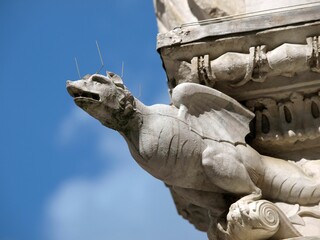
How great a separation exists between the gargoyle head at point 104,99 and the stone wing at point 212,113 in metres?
0.28

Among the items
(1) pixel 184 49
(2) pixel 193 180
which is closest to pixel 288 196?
(2) pixel 193 180

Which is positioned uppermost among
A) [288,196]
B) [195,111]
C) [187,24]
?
[187,24]

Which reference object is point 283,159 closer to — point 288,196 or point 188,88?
point 288,196

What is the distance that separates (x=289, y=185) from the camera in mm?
6016

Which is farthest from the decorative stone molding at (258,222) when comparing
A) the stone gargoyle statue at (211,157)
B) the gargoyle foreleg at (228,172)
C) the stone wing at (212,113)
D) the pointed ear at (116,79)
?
the pointed ear at (116,79)

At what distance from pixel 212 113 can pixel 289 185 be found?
1.76 feet

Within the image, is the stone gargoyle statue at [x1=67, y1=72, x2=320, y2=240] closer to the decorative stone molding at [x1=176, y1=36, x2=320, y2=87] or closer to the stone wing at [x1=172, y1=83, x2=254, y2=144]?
the stone wing at [x1=172, y1=83, x2=254, y2=144]

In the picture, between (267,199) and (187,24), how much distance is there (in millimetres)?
995

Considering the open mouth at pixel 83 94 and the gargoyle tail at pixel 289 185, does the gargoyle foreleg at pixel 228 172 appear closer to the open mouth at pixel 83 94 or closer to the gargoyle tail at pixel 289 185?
the gargoyle tail at pixel 289 185

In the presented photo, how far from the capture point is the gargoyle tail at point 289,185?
600cm

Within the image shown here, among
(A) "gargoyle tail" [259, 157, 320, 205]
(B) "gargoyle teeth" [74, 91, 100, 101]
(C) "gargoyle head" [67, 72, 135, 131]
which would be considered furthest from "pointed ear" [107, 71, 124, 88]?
(A) "gargoyle tail" [259, 157, 320, 205]

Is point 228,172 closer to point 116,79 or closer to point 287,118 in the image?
point 287,118

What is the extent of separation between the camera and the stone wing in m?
5.99

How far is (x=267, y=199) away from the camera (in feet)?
19.8
